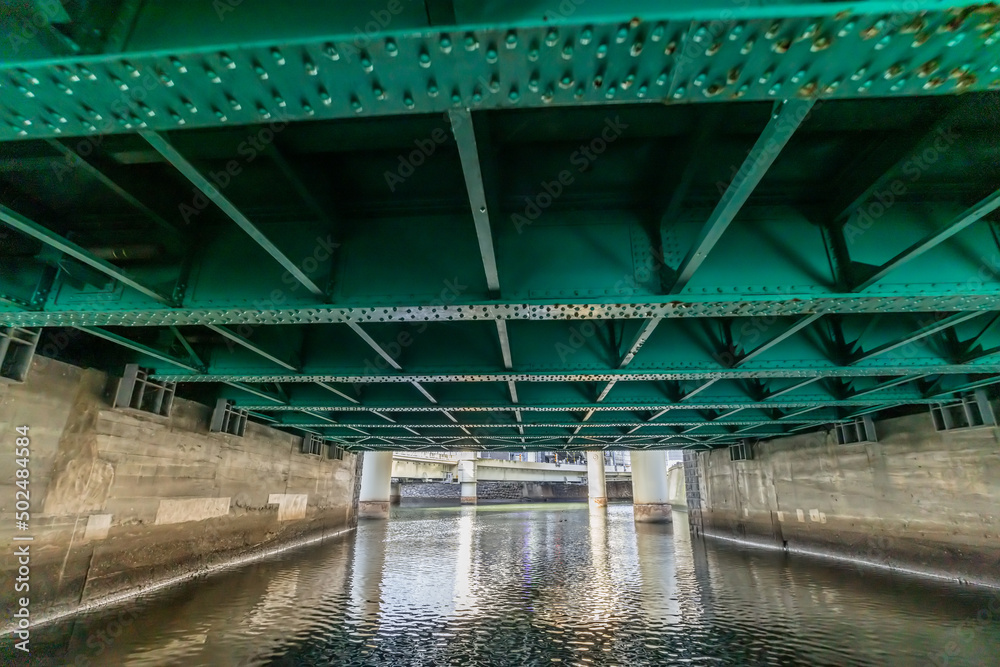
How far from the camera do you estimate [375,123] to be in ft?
16.4

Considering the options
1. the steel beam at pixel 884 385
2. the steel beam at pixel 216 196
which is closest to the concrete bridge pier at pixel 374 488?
the steel beam at pixel 884 385

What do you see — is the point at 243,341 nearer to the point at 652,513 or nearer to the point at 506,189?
the point at 506,189

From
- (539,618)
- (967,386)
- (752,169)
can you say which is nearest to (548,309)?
(752,169)

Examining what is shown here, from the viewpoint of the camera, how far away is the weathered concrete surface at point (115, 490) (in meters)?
8.66

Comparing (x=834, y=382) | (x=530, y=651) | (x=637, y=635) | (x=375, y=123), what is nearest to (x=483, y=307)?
(x=375, y=123)

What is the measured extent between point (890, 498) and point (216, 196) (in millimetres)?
19840

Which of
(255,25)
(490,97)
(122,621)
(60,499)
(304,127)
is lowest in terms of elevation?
(122,621)

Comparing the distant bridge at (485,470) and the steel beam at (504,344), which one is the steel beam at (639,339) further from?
the distant bridge at (485,470)

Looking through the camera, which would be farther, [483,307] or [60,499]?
[60,499]

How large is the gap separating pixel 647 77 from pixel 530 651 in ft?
27.1

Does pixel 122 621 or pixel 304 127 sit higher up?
pixel 304 127

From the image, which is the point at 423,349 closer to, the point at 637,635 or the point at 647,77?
the point at 637,635

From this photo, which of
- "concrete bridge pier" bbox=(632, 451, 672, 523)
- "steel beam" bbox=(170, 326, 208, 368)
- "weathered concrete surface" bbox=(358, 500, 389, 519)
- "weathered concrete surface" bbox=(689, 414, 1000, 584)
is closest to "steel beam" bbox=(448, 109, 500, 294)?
"steel beam" bbox=(170, 326, 208, 368)

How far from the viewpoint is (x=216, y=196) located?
4.48 metres
